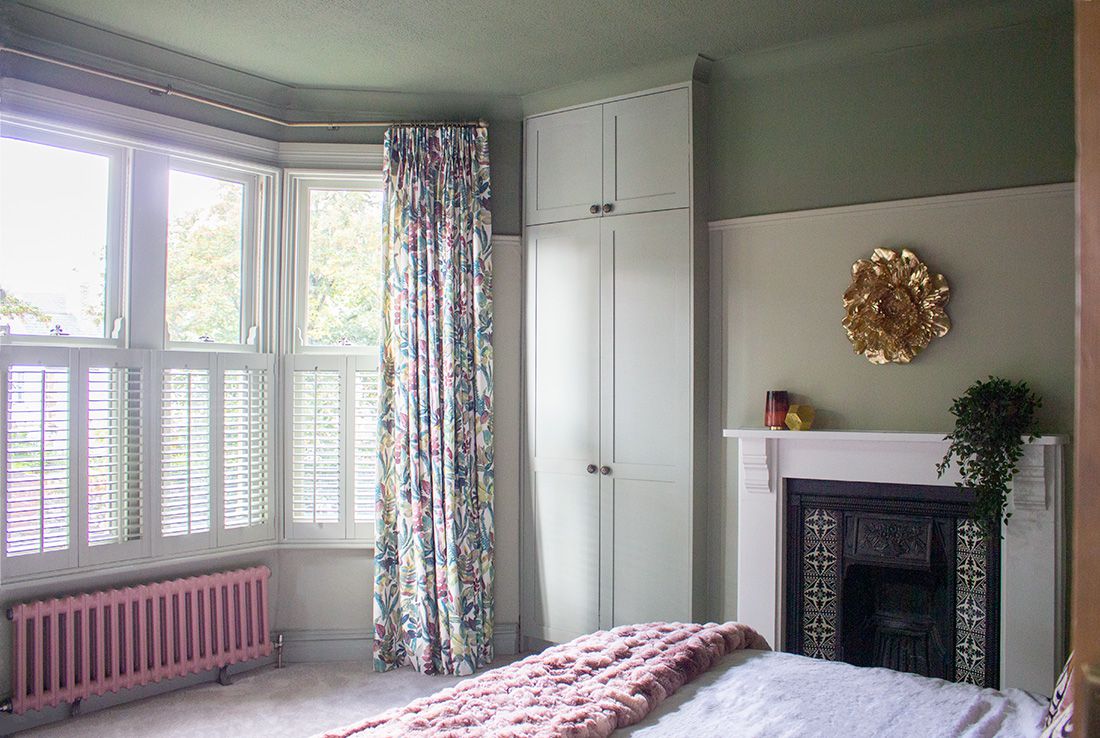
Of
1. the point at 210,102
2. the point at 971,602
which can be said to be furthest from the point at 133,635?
the point at 971,602

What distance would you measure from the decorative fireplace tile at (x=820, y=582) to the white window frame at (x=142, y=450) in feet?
9.17

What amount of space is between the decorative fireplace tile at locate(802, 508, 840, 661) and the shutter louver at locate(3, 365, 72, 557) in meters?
3.00

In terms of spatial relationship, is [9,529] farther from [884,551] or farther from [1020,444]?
[1020,444]

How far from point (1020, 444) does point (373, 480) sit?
9.43 feet

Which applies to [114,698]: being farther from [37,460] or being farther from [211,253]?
[211,253]

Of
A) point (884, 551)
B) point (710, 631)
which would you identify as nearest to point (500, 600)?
point (884, 551)

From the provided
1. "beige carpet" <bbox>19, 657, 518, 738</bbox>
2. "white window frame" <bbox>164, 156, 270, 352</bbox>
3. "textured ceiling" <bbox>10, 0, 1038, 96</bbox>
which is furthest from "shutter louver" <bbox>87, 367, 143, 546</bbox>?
"textured ceiling" <bbox>10, 0, 1038, 96</bbox>

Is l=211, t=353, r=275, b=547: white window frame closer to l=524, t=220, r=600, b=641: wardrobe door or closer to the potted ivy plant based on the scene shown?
l=524, t=220, r=600, b=641: wardrobe door

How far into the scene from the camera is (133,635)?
3732 millimetres

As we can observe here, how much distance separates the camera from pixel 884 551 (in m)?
3.38

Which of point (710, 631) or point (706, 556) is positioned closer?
point (710, 631)

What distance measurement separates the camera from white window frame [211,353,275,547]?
4.09 metres

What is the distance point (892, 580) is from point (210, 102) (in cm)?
359

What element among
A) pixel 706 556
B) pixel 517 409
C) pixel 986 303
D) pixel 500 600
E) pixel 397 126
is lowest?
pixel 500 600
